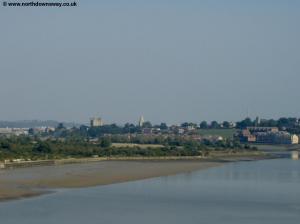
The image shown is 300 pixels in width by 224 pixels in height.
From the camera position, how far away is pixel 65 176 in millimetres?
41219

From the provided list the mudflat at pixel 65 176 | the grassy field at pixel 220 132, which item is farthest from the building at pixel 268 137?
the mudflat at pixel 65 176

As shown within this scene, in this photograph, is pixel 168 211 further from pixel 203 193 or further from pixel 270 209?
pixel 203 193

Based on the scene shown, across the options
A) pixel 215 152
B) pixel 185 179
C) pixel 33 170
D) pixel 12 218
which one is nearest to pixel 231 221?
pixel 12 218

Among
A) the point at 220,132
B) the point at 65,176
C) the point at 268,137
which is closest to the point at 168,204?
the point at 65,176

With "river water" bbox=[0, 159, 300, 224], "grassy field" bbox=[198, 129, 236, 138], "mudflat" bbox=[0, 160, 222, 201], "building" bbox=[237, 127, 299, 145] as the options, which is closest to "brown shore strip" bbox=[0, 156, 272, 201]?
"mudflat" bbox=[0, 160, 222, 201]

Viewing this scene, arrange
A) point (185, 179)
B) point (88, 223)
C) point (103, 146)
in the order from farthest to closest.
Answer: point (103, 146) → point (185, 179) → point (88, 223)

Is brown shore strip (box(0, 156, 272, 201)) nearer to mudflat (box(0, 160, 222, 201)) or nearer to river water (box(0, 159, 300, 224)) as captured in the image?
mudflat (box(0, 160, 222, 201))

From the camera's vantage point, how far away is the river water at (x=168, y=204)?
25531mm

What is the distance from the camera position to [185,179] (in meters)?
41.2

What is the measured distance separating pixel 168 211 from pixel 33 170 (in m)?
19.7

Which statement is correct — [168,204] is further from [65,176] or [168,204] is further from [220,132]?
[220,132]

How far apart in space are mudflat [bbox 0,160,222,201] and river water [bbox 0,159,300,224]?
135cm

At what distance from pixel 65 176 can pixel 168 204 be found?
12828 mm

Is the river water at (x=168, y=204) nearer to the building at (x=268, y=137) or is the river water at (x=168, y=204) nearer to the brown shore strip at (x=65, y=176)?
the brown shore strip at (x=65, y=176)
